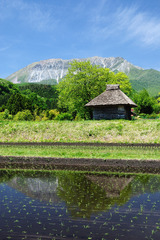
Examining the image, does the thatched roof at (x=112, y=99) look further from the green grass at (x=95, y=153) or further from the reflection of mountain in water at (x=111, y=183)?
the reflection of mountain in water at (x=111, y=183)

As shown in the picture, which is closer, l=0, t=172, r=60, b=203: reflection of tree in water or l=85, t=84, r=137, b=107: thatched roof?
l=0, t=172, r=60, b=203: reflection of tree in water

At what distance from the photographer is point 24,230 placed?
219 inches

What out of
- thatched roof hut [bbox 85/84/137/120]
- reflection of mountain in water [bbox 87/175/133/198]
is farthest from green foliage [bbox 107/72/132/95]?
reflection of mountain in water [bbox 87/175/133/198]

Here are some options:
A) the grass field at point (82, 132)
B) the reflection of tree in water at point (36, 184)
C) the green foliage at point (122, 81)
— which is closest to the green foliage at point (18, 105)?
the green foliage at point (122, 81)

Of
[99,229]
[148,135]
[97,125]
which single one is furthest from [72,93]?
[99,229]

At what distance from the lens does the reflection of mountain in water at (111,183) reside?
8500mm

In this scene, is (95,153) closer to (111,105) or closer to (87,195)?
(87,195)

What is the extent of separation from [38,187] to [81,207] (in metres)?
2.87

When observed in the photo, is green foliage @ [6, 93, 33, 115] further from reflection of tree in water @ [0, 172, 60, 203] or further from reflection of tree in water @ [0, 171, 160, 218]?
reflection of tree in water @ [0, 171, 160, 218]

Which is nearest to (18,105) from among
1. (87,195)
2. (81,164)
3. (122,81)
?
(122,81)

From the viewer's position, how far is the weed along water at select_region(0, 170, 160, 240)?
17.8ft

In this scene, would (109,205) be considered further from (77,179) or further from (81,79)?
(81,79)

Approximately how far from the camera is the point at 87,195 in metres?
8.12

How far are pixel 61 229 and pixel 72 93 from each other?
4015 cm
